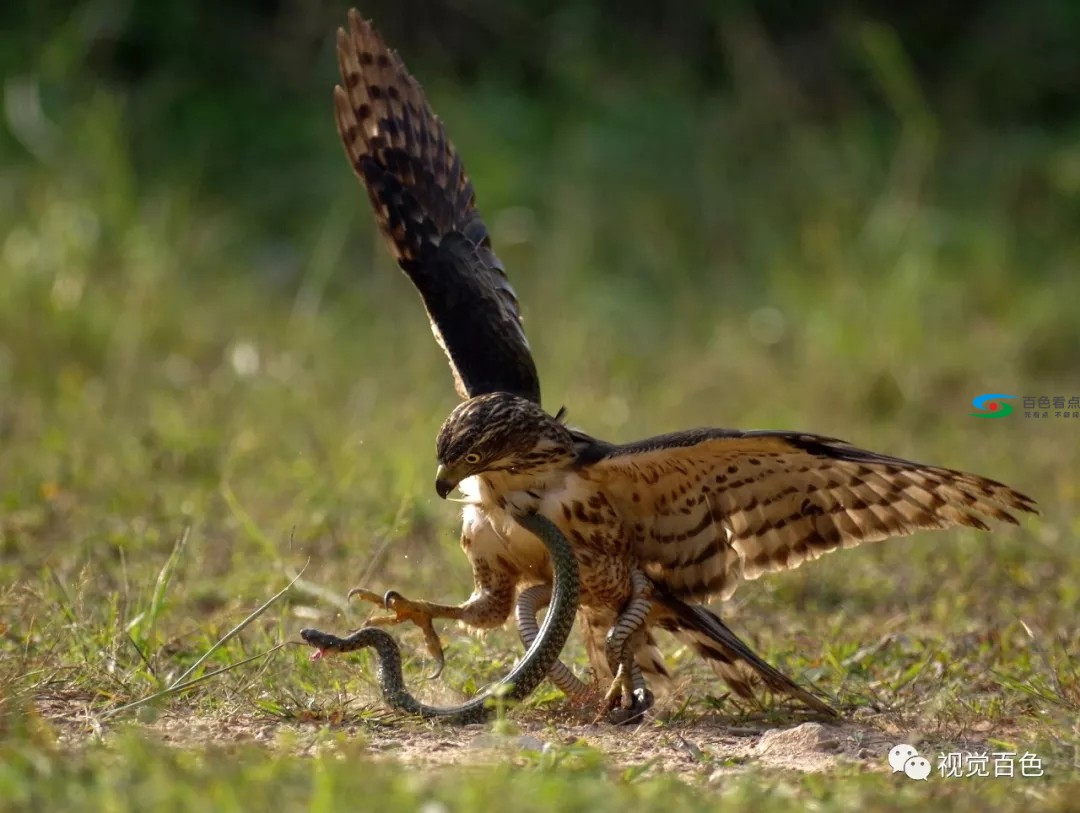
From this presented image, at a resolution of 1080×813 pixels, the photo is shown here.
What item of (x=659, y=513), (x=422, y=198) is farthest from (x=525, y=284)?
(x=659, y=513)

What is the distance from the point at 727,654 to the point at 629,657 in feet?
0.96

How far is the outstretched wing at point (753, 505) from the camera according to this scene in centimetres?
479

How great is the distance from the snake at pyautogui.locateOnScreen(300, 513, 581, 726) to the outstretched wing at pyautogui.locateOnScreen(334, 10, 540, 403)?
1.01 meters

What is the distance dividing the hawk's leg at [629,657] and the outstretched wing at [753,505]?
12cm

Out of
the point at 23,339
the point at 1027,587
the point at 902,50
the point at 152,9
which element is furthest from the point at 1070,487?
the point at 152,9

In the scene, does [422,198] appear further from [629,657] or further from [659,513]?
[629,657]

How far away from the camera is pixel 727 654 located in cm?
491

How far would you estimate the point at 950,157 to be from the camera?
1220cm

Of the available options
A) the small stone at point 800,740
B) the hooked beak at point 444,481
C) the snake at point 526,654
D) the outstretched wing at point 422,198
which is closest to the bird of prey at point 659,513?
the hooked beak at point 444,481

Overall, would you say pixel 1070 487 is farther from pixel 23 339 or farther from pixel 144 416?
pixel 23 339

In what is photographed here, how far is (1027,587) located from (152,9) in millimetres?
8298

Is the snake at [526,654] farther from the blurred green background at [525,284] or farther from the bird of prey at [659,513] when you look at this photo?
the blurred green background at [525,284]

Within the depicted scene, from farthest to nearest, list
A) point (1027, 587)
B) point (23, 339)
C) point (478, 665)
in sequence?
point (23, 339) → point (1027, 587) → point (478, 665)

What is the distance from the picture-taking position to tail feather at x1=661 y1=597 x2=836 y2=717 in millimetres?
4754
